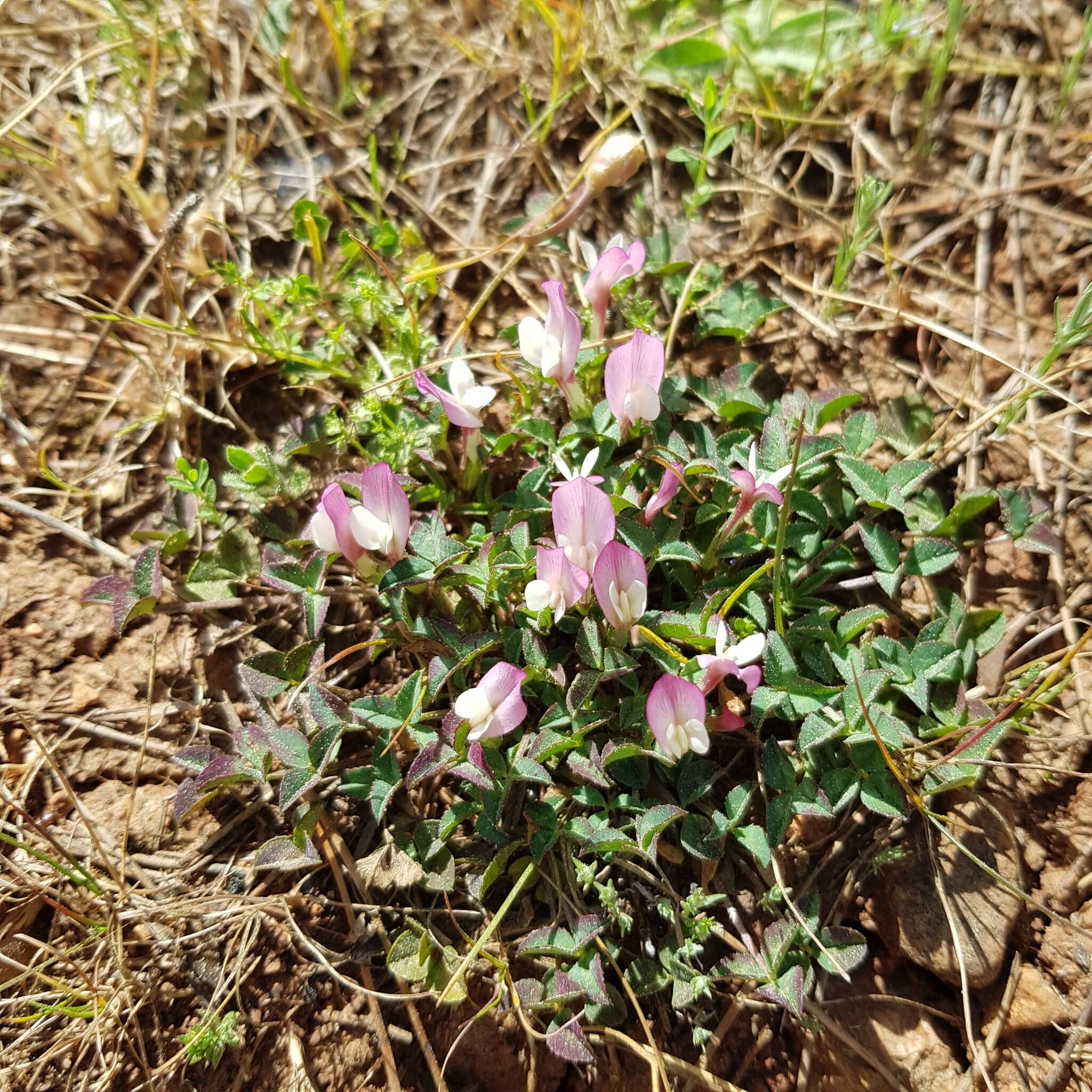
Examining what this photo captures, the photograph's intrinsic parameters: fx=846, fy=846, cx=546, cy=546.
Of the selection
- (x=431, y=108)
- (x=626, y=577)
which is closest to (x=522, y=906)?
(x=626, y=577)

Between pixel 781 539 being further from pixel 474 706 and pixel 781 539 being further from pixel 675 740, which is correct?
pixel 474 706

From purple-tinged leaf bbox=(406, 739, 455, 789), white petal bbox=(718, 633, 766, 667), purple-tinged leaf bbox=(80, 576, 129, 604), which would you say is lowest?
purple-tinged leaf bbox=(406, 739, 455, 789)

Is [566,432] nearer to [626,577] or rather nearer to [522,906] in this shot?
[626,577]

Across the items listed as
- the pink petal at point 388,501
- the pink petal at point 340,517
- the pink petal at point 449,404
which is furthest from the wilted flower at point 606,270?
the pink petal at point 340,517

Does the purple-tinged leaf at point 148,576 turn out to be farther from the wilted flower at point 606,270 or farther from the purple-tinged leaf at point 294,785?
the wilted flower at point 606,270

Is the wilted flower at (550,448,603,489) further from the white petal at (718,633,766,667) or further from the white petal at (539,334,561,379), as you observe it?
the white petal at (718,633,766,667)

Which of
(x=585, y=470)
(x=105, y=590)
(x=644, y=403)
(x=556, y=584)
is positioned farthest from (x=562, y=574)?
(x=105, y=590)

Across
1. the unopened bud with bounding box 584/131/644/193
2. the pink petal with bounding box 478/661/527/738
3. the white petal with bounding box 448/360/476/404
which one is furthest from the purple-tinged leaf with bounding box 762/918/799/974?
the unopened bud with bounding box 584/131/644/193
